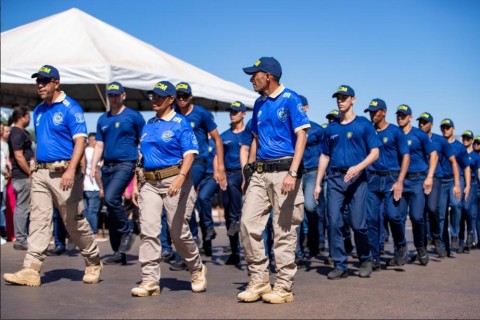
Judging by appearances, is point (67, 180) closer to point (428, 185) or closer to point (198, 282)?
point (198, 282)

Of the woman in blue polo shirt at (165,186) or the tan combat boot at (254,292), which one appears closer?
the tan combat boot at (254,292)

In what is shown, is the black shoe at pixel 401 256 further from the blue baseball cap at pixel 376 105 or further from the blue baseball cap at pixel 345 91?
the blue baseball cap at pixel 345 91

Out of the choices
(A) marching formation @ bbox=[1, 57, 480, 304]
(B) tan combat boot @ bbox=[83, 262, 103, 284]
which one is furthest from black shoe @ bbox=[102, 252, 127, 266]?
(B) tan combat boot @ bbox=[83, 262, 103, 284]

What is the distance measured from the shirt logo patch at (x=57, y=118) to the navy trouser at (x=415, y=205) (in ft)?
15.4

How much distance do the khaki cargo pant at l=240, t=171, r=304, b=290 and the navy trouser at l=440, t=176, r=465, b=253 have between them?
4911 mm

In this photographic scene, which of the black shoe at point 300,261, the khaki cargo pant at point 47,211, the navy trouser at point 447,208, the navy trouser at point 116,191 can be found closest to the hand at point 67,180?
the khaki cargo pant at point 47,211

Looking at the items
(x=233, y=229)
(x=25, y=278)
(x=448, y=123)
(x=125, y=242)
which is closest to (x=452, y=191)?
(x=448, y=123)

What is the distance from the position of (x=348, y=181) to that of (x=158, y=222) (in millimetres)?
2336

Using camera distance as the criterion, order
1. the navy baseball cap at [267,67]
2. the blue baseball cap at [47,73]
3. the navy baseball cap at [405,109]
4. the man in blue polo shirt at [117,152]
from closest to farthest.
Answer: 1. the navy baseball cap at [267,67]
2. the blue baseball cap at [47,73]
3. the man in blue polo shirt at [117,152]
4. the navy baseball cap at [405,109]

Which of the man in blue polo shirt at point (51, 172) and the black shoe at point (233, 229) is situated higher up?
the man in blue polo shirt at point (51, 172)

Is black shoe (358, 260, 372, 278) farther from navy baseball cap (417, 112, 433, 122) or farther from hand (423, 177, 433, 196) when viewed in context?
navy baseball cap (417, 112, 433, 122)

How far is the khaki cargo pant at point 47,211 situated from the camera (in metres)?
7.39

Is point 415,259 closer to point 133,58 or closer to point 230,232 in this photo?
point 230,232

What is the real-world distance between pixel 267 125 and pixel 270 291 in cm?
153
